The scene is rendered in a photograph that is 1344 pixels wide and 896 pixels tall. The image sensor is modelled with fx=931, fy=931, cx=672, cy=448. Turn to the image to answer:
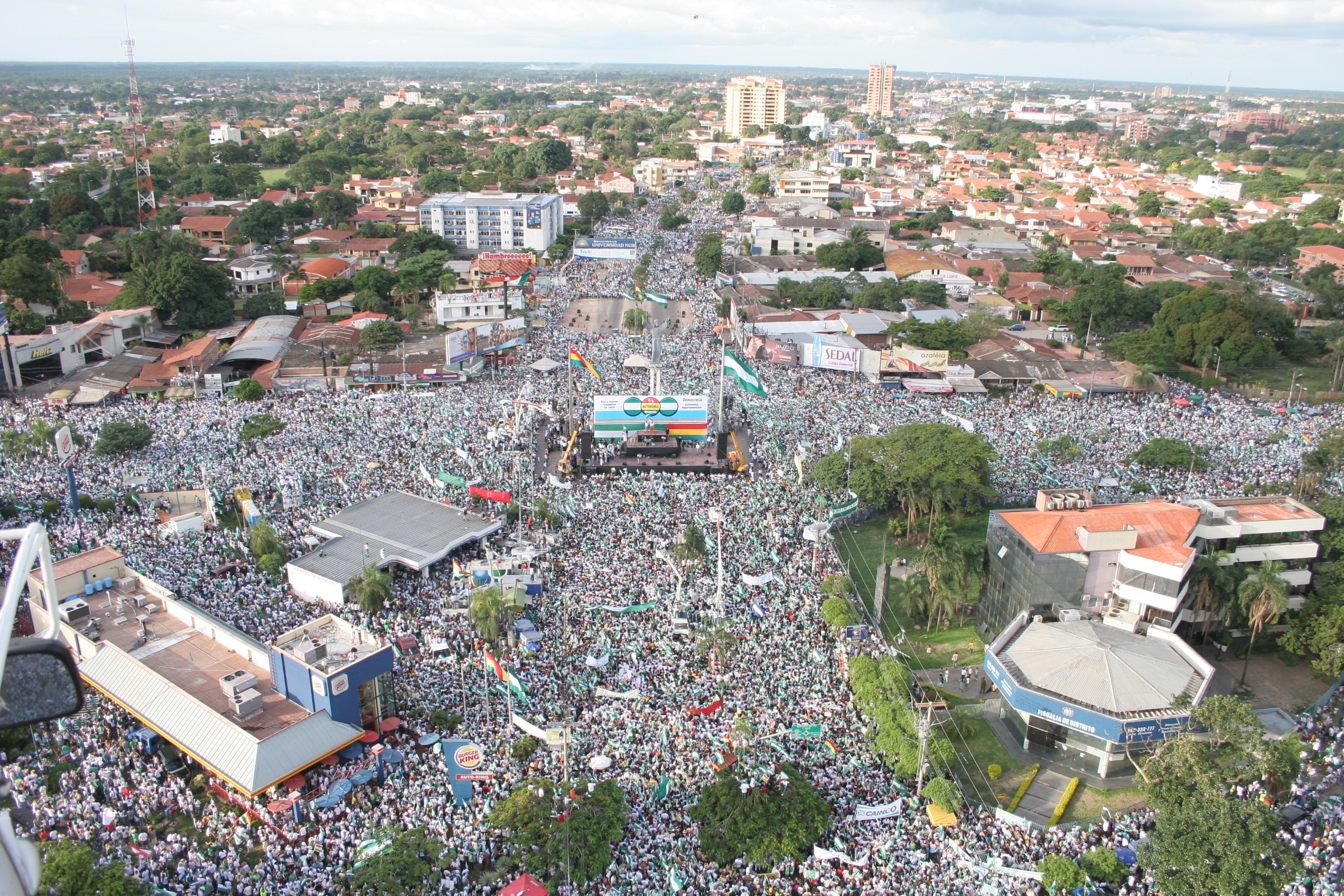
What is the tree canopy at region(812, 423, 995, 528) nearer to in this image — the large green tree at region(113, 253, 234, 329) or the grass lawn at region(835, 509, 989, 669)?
the grass lawn at region(835, 509, 989, 669)

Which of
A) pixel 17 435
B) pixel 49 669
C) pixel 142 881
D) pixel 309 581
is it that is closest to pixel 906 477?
pixel 309 581

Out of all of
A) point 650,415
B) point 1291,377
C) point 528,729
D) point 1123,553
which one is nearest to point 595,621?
point 528,729

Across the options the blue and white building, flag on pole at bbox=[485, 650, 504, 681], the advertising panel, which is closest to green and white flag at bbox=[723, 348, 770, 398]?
the advertising panel

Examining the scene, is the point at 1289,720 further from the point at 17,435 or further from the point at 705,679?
the point at 17,435

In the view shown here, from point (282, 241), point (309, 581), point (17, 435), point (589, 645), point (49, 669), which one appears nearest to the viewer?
point (49, 669)

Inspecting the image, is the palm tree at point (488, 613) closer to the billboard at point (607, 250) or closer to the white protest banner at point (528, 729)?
the white protest banner at point (528, 729)

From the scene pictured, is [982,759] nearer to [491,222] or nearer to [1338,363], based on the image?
[1338,363]

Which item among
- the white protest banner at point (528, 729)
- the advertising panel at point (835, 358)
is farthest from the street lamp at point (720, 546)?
the advertising panel at point (835, 358)
